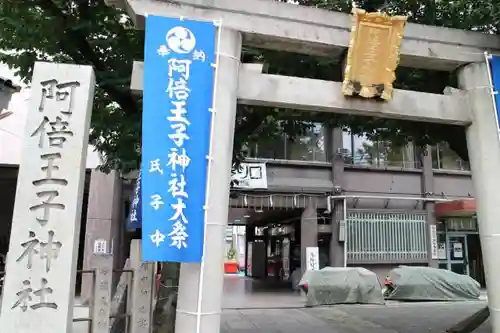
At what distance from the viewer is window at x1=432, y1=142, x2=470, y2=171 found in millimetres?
19578

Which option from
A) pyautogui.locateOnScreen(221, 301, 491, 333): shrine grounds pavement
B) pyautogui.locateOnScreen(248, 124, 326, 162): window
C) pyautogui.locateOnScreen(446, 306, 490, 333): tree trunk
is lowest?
pyautogui.locateOnScreen(221, 301, 491, 333): shrine grounds pavement

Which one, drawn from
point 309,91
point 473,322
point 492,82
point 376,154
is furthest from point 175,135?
point 376,154

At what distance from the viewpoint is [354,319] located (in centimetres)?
1177

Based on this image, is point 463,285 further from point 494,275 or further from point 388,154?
point 494,275

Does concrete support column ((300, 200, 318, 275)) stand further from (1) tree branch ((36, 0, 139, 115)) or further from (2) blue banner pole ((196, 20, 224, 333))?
(2) blue banner pole ((196, 20, 224, 333))

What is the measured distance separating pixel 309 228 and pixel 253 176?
2677 mm

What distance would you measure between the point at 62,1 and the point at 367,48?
3768 millimetres

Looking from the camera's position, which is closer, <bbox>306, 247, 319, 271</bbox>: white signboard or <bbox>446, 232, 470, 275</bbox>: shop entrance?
<bbox>306, 247, 319, 271</bbox>: white signboard

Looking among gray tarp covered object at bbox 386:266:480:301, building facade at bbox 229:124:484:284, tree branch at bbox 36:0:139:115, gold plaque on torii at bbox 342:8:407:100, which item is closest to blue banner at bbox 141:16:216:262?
gold plaque on torii at bbox 342:8:407:100

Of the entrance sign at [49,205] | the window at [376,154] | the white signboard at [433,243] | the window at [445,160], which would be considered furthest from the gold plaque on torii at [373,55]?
the window at [445,160]

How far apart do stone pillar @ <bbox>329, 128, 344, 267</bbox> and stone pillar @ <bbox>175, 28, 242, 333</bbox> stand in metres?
12.5

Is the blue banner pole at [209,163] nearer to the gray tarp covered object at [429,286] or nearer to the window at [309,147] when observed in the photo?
the gray tarp covered object at [429,286]

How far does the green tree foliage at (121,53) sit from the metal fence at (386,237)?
28.9 ft

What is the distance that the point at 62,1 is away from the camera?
625 cm
